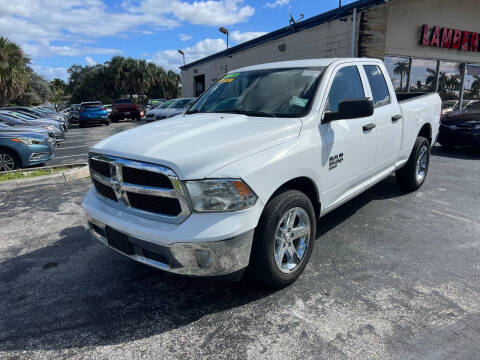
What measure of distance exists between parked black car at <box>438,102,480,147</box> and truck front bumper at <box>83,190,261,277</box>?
8124mm

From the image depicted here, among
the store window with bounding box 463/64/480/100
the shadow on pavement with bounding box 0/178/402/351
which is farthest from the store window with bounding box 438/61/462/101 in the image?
Answer: the shadow on pavement with bounding box 0/178/402/351

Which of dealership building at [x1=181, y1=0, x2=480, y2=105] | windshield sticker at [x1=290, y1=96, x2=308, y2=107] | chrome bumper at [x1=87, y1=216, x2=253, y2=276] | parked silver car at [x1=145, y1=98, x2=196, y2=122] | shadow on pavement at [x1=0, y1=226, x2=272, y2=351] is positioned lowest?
shadow on pavement at [x1=0, y1=226, x2=272, y2=351]

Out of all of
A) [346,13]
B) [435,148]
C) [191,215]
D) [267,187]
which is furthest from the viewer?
[346,13]

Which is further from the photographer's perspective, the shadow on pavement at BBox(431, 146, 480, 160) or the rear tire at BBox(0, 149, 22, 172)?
the shadow on pavement at BBox(431, 146, 480, 160)

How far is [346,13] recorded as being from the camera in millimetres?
11781

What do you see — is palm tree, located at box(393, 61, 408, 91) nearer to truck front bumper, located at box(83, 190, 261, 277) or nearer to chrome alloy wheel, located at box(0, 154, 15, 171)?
chrome alloy wheel, located at box(0, 154, 15, 171)

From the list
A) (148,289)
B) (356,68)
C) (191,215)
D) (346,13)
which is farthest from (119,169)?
(346,13)

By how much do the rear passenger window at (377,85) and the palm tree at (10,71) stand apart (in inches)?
1014

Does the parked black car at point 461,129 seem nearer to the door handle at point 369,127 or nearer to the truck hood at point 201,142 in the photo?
the door handle at point 369,127

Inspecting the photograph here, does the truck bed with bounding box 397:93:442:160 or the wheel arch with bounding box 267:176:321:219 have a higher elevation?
the truck bed with bounding box 397:93:442:160

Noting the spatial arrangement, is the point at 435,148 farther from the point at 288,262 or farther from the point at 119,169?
the point at 119,169

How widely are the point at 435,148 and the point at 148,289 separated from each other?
9.34 m

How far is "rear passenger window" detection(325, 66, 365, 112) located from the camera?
3.36m

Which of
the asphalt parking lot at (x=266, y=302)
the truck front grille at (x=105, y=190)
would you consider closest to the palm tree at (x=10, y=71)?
the asphalt parking lot at (x=266, y=302)
